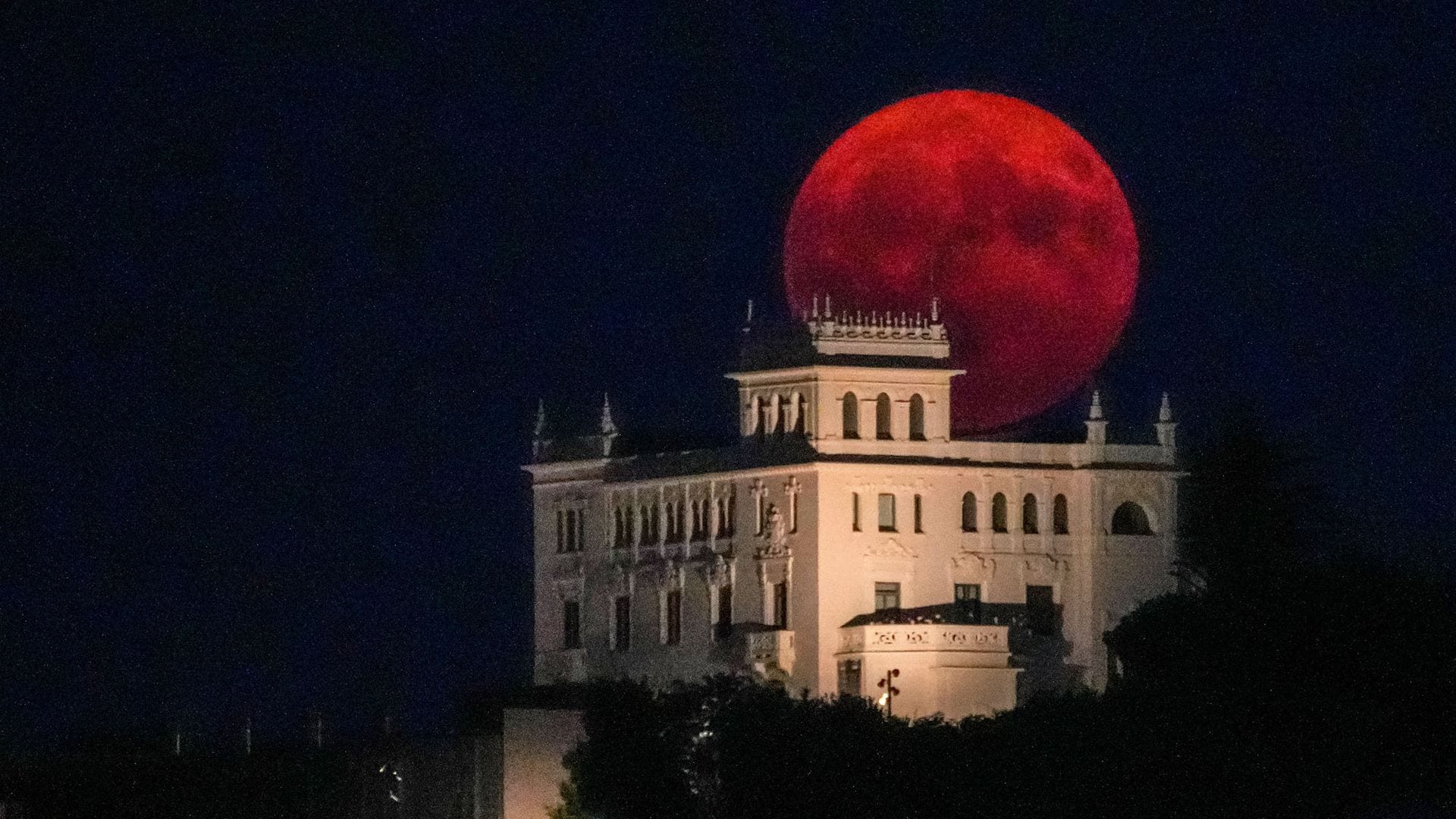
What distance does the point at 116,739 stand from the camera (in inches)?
6407

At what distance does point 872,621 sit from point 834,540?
2.24 metres

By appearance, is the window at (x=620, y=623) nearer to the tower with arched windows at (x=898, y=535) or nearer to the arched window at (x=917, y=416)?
the tower with arched windows at (x=898, y=535)

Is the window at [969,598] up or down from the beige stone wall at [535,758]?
up

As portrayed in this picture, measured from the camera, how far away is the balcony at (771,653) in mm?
129875

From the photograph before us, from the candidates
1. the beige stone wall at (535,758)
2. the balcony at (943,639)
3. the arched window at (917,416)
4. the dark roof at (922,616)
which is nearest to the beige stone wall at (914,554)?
the dark roof at (922,616)

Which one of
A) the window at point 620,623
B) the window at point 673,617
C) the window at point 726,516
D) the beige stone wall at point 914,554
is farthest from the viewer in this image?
the window at point 620,623

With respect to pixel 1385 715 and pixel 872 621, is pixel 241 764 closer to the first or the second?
pixel 872 621

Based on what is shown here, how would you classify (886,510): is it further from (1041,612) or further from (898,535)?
(1041,612)

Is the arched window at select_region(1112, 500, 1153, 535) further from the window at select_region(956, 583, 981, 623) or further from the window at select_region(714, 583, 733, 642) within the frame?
the window at select_region(714, 583, 733, 642)

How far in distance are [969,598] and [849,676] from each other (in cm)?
382

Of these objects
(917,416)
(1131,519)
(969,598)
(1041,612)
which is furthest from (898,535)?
(1131,519)

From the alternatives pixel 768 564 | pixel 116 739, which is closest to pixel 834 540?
pixel 768 564

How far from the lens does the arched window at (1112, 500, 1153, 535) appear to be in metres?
133

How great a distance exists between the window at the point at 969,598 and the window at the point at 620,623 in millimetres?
10048
